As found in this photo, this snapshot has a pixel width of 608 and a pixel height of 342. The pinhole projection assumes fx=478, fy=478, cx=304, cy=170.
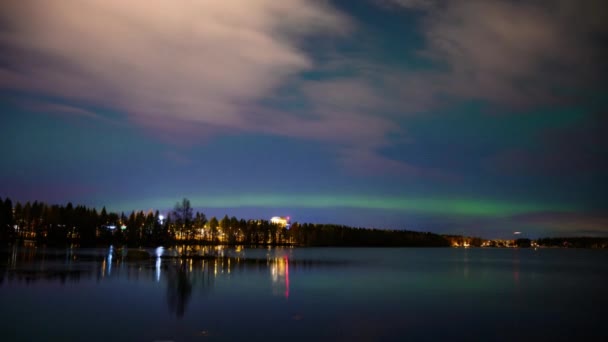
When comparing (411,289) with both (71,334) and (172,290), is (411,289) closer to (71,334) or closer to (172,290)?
(172,290)

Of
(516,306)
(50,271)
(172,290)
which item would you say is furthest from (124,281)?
(516,306)

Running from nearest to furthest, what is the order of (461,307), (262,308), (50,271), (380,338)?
1. (380,338)
2. (262,308)
3. (461,307)
4. (50,271)

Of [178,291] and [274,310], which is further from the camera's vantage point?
[178,291]

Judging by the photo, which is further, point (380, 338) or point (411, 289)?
point (411, 289)

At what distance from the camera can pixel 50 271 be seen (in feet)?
179

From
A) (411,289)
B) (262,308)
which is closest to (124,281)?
(262,308)

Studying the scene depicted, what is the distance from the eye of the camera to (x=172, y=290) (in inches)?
1677

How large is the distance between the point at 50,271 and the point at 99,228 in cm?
14044

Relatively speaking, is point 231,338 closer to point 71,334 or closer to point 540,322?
point 71,334

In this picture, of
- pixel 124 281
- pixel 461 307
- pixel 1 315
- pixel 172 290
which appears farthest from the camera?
pixel 124 281

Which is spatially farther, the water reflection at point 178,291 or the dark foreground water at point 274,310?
the water reflection at point 178,291

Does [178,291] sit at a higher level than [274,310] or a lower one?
higher

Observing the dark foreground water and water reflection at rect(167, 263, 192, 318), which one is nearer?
the dark foreground water

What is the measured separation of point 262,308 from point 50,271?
33.0 meters
